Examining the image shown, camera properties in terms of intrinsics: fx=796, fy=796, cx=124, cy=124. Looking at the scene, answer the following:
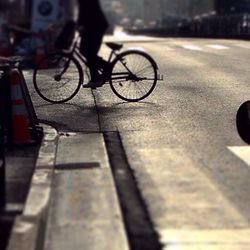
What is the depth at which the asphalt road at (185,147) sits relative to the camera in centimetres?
574

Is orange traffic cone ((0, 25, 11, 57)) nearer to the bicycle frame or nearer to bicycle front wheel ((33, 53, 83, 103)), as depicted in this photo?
bicycle front wheel ((33, 53, 83, 103))

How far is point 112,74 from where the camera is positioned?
37.9ft

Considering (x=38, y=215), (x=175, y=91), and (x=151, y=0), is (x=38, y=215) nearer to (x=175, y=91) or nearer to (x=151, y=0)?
(x=175, y=91)

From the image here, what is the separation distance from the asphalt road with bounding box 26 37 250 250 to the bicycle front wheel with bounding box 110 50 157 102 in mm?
192

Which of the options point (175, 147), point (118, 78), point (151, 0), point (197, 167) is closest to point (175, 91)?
point (118, 78)

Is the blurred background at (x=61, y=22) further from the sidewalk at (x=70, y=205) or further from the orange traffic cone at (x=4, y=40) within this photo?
the sidewalk at (x=70, y=205)

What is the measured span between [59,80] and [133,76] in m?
→ 1.13

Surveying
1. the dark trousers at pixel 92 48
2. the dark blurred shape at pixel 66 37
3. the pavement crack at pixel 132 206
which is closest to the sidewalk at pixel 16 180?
the pavement crack at pixel 132 206

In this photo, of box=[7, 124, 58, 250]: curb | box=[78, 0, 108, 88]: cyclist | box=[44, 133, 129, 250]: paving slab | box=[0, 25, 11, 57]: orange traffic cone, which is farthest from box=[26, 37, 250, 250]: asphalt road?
box=[0, 25, 11, 57]: orange traffic cone

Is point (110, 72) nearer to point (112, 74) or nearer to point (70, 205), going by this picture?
point (112, 74)

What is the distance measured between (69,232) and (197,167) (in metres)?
2.28

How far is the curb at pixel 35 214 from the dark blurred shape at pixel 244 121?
209cm

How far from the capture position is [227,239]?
5355mm

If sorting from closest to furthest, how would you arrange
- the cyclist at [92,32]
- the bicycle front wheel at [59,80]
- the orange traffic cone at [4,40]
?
the cyclist at [92,32], the bicycle front wheel at [59,80], the orange traffic cone at [4,40]
